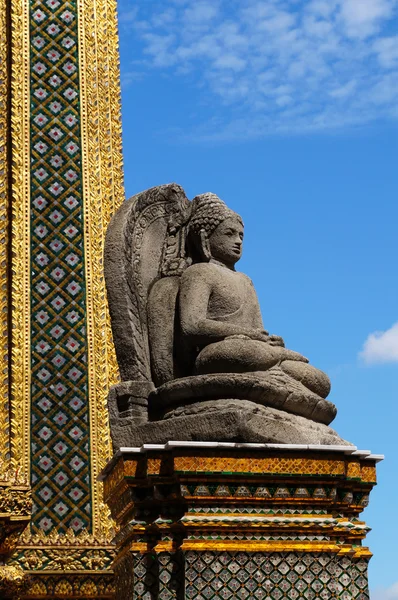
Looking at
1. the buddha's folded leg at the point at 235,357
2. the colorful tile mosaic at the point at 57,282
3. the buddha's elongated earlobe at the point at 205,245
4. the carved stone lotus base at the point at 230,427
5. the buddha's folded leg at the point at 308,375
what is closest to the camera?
the carved stone lotus base at the point at 230,427

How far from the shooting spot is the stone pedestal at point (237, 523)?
4.89m

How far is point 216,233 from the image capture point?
568cm

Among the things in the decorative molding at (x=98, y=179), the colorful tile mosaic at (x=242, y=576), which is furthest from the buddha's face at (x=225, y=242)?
the decorative molding at (x=98, y=179)

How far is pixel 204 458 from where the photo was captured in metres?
4.96

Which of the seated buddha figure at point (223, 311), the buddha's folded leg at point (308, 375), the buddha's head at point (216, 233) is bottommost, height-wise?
the buddha's folded leg at point (308, 375)

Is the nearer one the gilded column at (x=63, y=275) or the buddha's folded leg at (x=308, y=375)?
the buddha's folded leg at (x=308, y=375)

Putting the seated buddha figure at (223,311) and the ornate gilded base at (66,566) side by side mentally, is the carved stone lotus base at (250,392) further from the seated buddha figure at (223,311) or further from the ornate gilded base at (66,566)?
the ornate gilded base at (66,566)

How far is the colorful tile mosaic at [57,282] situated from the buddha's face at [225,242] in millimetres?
3142

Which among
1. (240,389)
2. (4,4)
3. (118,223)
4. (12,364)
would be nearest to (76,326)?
(12,364)

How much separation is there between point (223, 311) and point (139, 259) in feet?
1.55

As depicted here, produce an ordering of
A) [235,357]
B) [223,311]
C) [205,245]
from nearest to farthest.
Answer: [235,357]
[223,311]
[205,245]

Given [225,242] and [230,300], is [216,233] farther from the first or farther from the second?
[230,300]

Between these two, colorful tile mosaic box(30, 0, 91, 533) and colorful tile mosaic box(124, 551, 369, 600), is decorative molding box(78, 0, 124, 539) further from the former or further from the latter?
colorful tile mosaic box(124, 551, 369, 600)

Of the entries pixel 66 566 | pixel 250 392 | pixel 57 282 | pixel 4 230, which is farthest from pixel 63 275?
pixel 250 392
